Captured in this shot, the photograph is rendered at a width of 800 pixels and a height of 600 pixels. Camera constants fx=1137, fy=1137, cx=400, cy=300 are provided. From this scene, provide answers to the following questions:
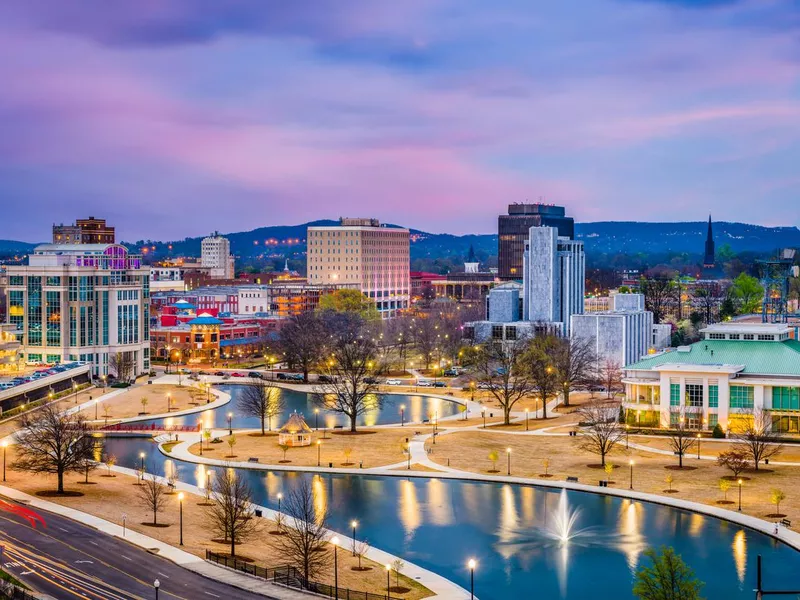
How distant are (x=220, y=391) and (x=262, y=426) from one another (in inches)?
1459

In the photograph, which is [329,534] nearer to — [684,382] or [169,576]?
[169,576]

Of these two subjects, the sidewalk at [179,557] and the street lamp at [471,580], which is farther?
the sidewalk at [179,557]

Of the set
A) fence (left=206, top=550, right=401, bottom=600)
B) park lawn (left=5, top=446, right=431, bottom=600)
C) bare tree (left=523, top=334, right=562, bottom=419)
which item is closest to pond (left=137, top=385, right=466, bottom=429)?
bare tree (left=523, top=334, right=562, bottom=419)

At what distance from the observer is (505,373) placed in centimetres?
11638

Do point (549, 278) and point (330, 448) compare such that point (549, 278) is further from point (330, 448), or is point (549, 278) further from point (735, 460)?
point (735, 460)

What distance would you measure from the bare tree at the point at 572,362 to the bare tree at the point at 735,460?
121 ft

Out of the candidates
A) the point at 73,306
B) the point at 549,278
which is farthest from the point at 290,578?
the point at 549,278

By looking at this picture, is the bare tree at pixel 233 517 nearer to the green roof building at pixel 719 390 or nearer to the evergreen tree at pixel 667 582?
the evergreen tree at pixel 667 582

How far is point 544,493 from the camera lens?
257ft

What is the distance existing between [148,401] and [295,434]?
3692cm

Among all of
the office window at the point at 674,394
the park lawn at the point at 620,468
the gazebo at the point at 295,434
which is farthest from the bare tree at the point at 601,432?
the gazebo at the point at 295,434

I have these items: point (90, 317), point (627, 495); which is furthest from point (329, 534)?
point (90, 317)

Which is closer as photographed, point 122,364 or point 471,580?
point 471,580

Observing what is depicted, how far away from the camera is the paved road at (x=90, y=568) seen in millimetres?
52250
